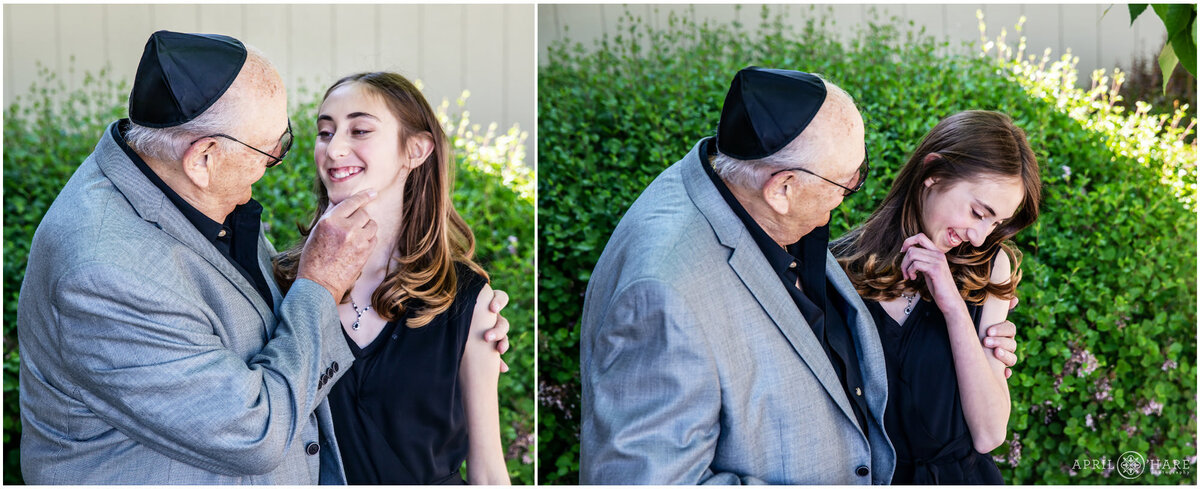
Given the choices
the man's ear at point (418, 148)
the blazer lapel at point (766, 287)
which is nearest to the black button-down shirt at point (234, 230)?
the man's ear at point (418, 148)

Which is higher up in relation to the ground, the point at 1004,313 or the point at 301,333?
the point at 301,333

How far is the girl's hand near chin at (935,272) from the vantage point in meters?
2.78

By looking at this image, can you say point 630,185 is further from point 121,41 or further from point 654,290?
point 121,41

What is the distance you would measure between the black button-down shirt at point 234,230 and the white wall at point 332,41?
192cm

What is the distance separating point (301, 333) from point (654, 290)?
88cm

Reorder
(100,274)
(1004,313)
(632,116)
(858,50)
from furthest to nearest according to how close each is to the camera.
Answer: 1. (858,50)
2. (632,116)
3. (1004,313)
4. (100,274)

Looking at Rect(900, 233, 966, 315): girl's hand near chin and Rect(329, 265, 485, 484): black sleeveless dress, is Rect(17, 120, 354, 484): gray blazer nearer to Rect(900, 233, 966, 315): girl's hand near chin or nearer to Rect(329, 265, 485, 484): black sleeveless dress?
Rect(329, 265, 485, 484): black sleeveless dress

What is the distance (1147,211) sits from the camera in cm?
420

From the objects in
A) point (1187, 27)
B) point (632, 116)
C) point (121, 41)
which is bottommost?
point (632, 116)

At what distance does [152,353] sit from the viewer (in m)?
2.08

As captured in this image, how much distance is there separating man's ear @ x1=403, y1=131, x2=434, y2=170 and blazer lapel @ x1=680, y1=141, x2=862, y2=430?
1.02 m

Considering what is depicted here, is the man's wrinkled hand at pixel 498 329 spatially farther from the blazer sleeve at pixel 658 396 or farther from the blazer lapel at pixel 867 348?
the blazer lapel at pixel 867 348

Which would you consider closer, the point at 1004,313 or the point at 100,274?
the point at 100,274

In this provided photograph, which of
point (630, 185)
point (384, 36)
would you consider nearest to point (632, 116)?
point (630, 185)
